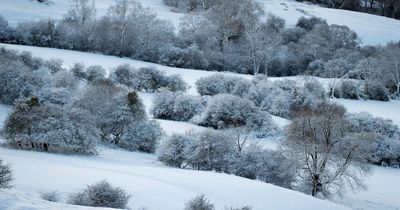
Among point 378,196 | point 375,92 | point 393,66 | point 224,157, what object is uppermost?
point 393,66

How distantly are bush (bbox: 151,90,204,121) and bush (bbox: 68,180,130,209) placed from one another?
18587mm

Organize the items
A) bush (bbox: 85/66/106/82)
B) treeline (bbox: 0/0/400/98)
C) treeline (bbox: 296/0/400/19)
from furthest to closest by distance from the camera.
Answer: treeline (bbox: 296/0/400/19) < treeline (bbox: 0/0/400/98) < bush (bbox: 85/66/106/82)

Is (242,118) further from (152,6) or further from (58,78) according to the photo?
(152,6)

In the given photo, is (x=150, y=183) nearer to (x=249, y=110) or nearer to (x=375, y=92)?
(x=249, y=110)

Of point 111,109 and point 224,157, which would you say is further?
point 111,109

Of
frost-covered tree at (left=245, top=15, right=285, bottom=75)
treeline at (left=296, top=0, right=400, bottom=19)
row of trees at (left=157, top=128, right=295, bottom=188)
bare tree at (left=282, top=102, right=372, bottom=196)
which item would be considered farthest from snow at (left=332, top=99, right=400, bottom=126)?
treeline at (left=296, top=0, right=400, bottom=19)

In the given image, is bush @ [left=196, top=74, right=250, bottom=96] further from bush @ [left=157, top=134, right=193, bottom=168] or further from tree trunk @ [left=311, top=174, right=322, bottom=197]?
tree trunk @ [left=311, top=174, right=322, bottom=197]

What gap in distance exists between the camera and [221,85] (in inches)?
1555

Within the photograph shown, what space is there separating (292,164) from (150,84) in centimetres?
1867

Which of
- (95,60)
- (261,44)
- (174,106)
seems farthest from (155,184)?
(261,44)

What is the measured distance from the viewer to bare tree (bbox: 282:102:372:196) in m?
22.5

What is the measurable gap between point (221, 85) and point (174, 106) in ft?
24.6

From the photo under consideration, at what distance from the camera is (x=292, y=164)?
22.5 metres

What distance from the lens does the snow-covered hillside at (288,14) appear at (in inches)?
2106
